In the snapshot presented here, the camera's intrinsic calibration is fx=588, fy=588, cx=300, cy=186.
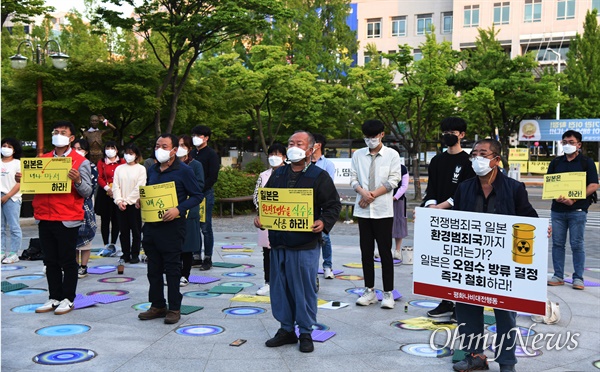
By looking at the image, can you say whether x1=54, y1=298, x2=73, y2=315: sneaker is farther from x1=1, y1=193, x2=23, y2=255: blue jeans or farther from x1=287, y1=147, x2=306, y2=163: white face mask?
x1=1, y1=193, x2=23, y2=255: blue jeans

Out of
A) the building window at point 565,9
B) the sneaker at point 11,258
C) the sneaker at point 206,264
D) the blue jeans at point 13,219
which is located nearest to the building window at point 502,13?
the building window at point 565,9

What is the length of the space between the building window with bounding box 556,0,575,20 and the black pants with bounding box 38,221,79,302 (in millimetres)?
54668

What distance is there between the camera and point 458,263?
4.52 m

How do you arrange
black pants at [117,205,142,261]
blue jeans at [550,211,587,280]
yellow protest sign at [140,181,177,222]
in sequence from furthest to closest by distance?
black pants at [117,205,142,261]
blue jeans at [550,211,587,280]
yellow protest sign at [140,181,177,222]

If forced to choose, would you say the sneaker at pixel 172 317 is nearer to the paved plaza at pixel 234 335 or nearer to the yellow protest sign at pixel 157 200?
the paved plaza at pixel 234 335

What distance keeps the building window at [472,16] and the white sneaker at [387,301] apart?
2123 inches

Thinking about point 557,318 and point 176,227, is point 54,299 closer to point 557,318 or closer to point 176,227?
point 176,227

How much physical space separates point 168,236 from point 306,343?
1.74 meters

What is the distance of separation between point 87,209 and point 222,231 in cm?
581

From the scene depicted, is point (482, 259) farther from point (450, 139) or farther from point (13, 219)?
point (13, 219)

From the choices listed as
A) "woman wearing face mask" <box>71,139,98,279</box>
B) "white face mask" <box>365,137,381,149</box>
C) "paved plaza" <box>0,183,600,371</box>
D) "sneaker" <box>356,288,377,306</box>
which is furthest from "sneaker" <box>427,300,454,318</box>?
"woman wearing face mask" <box>71,139,98,279</box>

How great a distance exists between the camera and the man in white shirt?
20.2 ft

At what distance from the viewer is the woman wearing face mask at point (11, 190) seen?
850cm

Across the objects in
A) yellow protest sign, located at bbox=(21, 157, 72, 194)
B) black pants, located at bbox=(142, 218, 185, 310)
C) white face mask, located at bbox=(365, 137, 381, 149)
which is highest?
white face mask, located at bbox=(365, 137, 381, 149)
